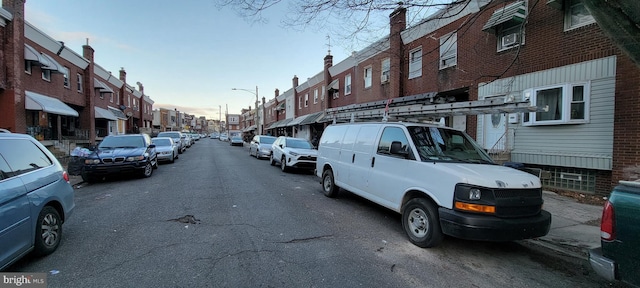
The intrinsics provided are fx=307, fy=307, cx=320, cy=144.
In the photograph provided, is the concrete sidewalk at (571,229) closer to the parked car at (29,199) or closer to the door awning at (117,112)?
the parked car at (29,199)

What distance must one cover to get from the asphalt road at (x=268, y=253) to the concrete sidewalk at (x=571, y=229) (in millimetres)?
410

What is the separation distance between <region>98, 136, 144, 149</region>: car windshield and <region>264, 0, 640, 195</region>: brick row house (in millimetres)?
6987

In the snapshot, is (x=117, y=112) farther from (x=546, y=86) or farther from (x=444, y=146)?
(x=546, y=86)

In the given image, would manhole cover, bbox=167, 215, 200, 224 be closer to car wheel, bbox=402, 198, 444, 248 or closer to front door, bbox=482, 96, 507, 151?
car wheel, bbox=402, 198, 444, 248

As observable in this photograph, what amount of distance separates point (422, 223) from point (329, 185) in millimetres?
3503

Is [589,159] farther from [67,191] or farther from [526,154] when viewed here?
[67,191]

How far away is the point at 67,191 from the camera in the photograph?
462cm

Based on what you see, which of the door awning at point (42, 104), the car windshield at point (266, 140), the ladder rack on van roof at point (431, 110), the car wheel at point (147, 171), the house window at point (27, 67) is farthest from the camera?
the car windshield at point (266, 140)

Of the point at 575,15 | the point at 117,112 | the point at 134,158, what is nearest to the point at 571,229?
the point at 575,15

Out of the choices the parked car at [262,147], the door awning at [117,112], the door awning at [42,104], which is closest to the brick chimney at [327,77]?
the parked car at [262,147]

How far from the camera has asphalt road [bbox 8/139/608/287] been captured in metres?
3.49

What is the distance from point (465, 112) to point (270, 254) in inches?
183

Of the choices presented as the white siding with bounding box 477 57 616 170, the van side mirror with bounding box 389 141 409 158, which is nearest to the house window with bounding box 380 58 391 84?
the white siding with bounding box 477 57 616 170

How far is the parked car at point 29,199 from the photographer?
3.22 m
